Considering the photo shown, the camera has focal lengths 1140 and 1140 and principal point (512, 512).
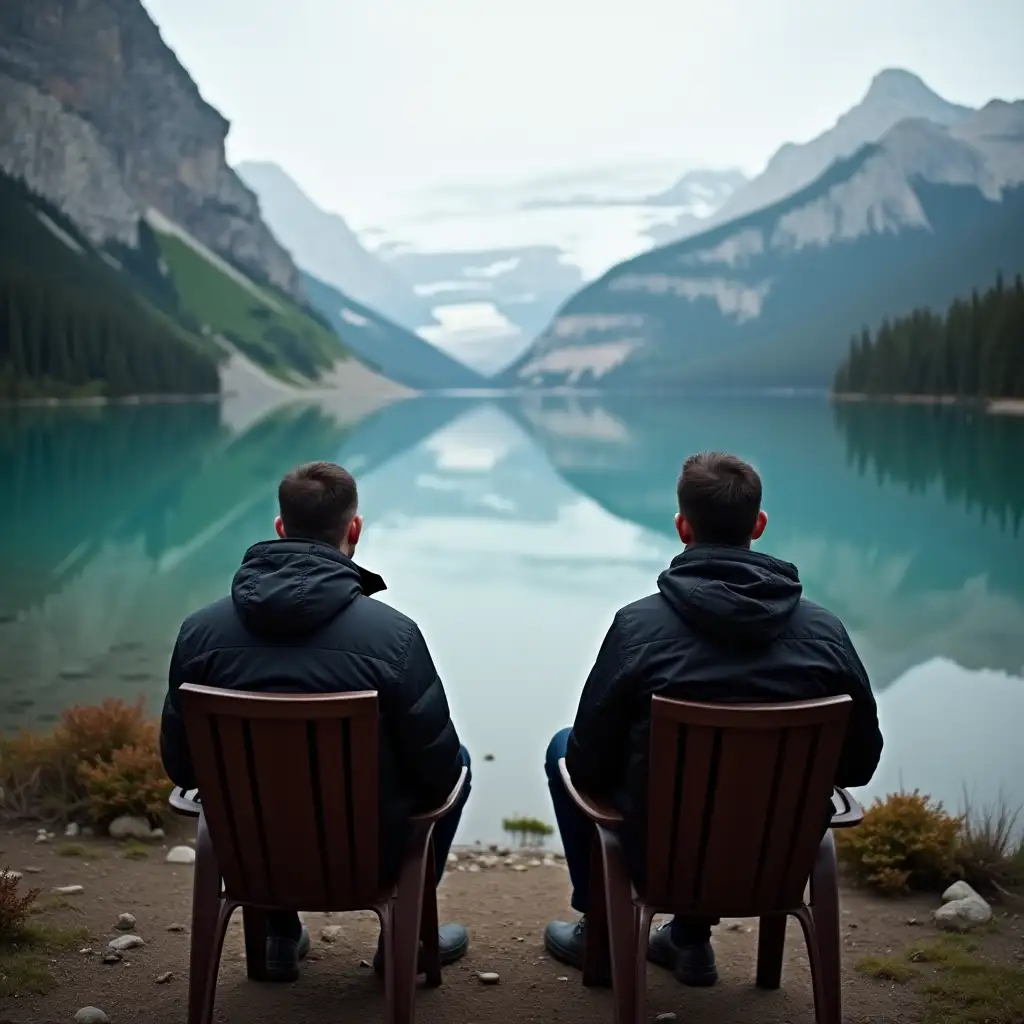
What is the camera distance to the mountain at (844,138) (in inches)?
2092

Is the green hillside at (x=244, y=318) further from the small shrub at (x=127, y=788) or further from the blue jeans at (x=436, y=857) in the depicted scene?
the blue jeans at (x=436, y=857)

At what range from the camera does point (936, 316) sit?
41.0m

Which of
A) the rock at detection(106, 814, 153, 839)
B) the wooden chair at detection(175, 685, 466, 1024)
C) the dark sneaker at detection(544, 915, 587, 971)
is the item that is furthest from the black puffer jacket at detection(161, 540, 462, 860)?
the rock at detection(106, 814, 153, 839)

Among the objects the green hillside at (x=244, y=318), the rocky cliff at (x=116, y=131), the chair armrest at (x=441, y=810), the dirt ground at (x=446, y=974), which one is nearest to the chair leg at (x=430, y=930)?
the dirt ground at (x=446, y=974)

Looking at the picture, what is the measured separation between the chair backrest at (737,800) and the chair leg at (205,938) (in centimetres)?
92

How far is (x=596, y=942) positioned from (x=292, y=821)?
1.01 m

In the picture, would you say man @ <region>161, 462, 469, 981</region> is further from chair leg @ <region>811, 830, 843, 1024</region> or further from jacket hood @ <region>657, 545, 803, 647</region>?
chair leg @ <region>811, 830, 843, 1024</region>

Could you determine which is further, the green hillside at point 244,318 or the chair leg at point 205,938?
the green hillside at point 244,318

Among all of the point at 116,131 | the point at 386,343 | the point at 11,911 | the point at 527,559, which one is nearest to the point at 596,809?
the point at 11,911

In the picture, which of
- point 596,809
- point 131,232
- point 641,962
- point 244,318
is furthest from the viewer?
point 244,318

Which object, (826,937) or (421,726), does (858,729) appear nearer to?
(826,937)

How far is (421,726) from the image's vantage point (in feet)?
7.84

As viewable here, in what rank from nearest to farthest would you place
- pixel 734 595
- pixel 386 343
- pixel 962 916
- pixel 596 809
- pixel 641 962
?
pixel 734 595 < pixel 641 962 < pixel 596 809 < pixel 962 916 < pixel 386 343

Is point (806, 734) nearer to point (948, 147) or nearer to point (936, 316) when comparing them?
point (936, 316)
